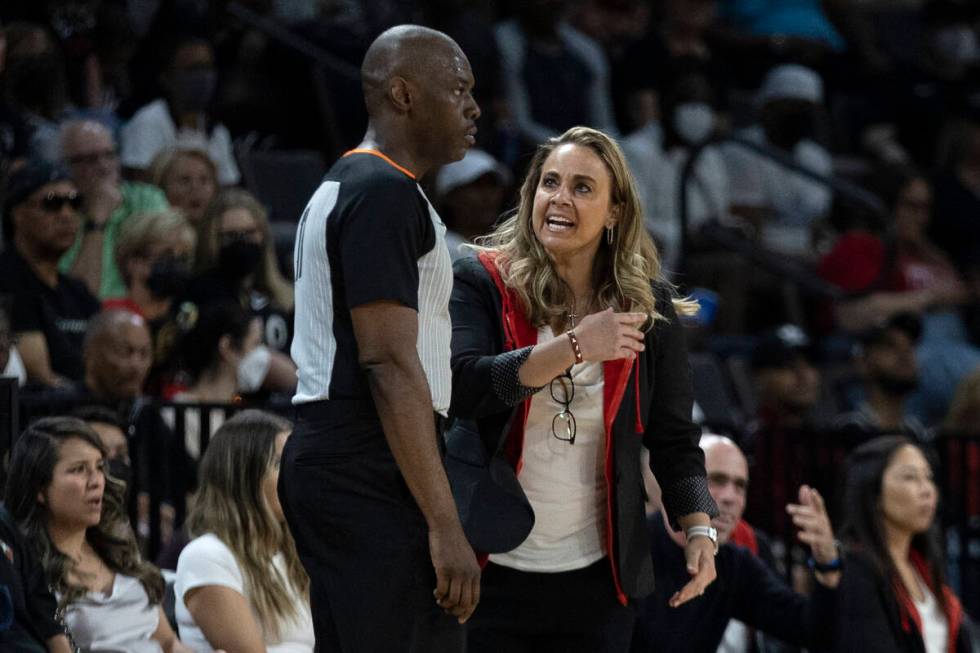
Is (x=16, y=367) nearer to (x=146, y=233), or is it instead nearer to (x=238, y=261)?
(x=146, y=233)

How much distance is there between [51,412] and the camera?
515 centimetres

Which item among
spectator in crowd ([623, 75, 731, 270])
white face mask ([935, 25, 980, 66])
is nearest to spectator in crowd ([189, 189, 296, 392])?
spectator in crowd ([623, 75, 731, 270])

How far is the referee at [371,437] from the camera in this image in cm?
289

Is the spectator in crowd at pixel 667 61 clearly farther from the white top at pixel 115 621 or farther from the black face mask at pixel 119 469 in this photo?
the white top at pixel 115 621

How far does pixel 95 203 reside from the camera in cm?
729

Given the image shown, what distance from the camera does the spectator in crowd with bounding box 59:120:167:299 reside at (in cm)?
714

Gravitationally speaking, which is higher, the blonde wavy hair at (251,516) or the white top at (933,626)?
the blonde wavy hair at (251,516)

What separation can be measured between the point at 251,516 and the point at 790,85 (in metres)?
7.67

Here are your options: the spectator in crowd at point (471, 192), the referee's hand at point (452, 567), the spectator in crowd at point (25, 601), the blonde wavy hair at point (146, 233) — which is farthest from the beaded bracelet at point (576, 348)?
the spectator in crowd at point (471, 192)

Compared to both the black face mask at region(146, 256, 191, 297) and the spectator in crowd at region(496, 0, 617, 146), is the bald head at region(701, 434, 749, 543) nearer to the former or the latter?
the black face mask at region(146, 256, 191, 297)

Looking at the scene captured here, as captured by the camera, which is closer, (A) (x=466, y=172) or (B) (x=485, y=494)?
(B) (x=485, y=494)

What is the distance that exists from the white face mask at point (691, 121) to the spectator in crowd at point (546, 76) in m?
0.52

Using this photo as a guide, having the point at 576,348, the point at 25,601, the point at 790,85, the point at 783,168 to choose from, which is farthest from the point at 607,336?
the point at 790,85

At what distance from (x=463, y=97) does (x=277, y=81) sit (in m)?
6.38
